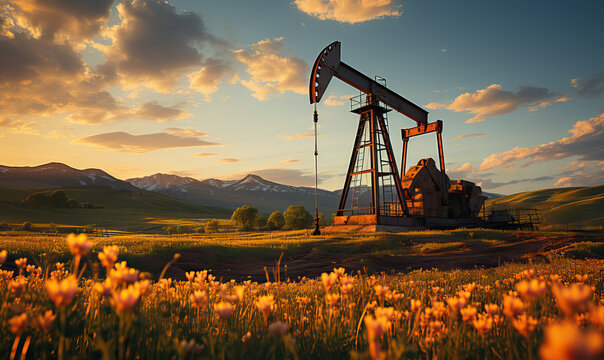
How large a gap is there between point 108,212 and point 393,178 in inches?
3762

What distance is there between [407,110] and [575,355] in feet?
131

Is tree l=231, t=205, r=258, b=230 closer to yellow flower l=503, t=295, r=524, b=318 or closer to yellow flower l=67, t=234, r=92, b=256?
yellow flower l=67, t=234, r=92, b=256

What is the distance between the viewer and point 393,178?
1367 inches

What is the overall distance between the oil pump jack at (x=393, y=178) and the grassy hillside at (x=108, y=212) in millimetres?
52855

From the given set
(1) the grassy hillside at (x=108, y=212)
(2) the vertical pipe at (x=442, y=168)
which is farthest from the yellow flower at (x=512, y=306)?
(1) the grassy hillside at (x=108, y=212)

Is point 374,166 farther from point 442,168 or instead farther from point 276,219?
point 276,219

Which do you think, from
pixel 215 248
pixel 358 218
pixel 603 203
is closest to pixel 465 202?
pixel 358 218

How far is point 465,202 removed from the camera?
3975 centimetres

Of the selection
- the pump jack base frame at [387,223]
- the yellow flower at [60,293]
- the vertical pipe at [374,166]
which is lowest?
the pump jack base frame at [387,223]

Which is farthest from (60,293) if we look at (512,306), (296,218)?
(296,218)

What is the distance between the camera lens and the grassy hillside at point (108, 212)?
7458 centimetres

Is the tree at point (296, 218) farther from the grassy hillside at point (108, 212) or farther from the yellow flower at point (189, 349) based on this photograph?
the yellow flower at point (189, 349)

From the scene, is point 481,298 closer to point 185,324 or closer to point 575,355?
point 185,324

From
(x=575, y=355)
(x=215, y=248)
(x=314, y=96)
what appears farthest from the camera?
(x=314, y=96)
